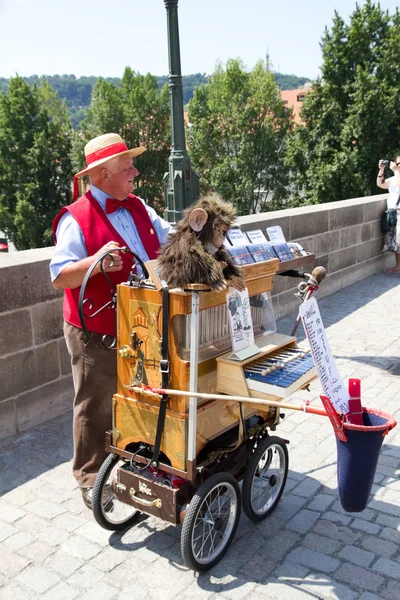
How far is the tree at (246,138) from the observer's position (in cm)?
4266

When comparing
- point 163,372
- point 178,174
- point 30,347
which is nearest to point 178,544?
point 163,372

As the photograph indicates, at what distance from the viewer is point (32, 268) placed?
14.0 feet

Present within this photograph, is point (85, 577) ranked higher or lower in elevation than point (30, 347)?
lower

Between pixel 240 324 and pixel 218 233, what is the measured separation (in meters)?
0.46

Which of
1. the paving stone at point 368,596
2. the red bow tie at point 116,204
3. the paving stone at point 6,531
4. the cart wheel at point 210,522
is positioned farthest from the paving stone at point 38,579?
the red bow tie at point 116,204

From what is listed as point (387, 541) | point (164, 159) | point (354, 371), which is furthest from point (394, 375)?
point (164, 159)

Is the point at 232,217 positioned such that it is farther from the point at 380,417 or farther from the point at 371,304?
the point at 371,304

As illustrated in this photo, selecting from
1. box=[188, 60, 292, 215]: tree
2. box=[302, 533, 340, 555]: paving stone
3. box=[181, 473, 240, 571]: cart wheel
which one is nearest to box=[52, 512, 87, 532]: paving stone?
box=[181, 473, 240, 571]: cart wheel

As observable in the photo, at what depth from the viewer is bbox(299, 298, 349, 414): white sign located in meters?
2.58

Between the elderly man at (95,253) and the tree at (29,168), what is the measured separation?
116 feet

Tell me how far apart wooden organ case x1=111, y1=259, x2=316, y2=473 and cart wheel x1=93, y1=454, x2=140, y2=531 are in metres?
0.13

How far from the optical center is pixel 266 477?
130 inches

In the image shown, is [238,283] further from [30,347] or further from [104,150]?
[30,347]

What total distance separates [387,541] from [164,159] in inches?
1638
